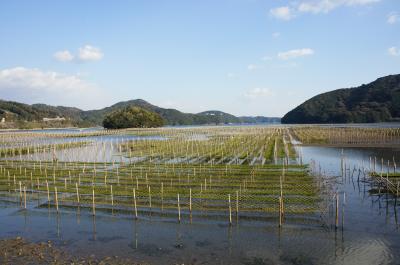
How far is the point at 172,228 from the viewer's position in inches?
735

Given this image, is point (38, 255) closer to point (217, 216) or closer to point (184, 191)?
point (217, 216)

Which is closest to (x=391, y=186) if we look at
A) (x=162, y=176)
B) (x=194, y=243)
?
(x=194, y=243)

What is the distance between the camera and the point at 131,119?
14875cm

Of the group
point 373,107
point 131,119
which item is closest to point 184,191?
point 131,119

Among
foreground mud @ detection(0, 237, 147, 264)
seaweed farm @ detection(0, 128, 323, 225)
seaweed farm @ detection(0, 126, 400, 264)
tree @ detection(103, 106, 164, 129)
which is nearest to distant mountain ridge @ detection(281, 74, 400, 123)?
tree @ detection(103, 106, 164, 129)

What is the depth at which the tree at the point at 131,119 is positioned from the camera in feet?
492

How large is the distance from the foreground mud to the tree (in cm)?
13403

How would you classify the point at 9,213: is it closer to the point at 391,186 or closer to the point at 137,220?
the point at 137,220

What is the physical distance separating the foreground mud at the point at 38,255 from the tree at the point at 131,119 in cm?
13403

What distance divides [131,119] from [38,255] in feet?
445

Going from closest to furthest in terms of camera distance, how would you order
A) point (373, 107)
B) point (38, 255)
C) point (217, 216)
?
point (38, 255) → point (217, 216) → point (373, 107)

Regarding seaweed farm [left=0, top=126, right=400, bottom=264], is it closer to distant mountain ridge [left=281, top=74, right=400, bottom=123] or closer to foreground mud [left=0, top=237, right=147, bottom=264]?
foreground mud [left=0, top=237, right=147, bottom=264]

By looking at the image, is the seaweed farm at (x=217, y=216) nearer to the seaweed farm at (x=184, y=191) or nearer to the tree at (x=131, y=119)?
the seaweed farm at (x=184, y=191)

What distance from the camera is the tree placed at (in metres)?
150
